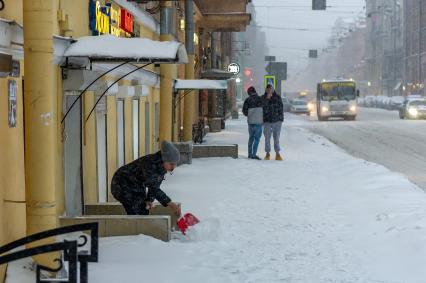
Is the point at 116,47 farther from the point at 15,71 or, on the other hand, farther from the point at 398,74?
the point at 398,74

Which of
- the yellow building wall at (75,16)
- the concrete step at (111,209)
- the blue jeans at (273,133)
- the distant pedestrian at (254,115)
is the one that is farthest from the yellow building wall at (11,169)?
the blue jeans at (273,133)

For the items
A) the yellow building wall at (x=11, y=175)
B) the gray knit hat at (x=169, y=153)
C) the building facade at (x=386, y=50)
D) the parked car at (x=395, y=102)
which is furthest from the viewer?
the building facade at (x=386, y=50)

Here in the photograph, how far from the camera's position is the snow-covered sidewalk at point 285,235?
7.09 metres

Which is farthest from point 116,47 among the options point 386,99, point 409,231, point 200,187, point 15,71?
point 386,99

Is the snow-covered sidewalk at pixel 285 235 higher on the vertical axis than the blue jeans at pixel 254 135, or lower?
lower

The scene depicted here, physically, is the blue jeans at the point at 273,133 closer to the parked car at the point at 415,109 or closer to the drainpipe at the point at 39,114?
Answer: the drainpipe at the point at 39,114

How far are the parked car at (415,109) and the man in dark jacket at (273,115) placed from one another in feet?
93.3

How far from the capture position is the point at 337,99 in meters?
45.8

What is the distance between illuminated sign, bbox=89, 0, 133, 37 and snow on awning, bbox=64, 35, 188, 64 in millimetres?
1971

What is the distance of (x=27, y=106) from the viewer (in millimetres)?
6422

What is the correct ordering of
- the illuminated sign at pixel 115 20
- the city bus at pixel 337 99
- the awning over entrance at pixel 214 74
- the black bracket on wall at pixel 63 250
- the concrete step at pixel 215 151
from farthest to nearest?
the city bus at pixel 337 99 → the awning over entrance at pixel 214 74 → the concrete step at pixel 215 151 → the illuminated sign at pixel 115 20 → the black bracket on wall at pixel 63 250

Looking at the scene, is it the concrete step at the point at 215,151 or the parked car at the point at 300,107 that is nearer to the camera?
the concrete step at the point at 215,151

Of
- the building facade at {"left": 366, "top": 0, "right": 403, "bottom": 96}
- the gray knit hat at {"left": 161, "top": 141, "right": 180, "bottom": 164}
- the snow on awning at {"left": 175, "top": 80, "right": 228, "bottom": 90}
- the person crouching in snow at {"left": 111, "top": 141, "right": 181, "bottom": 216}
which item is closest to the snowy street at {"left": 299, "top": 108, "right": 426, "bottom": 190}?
the snow on awning at {"left": 175, "top": 80, "right": 228, "bottom": 90}

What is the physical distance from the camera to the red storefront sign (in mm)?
12581
